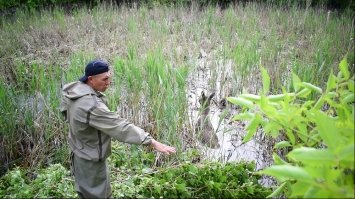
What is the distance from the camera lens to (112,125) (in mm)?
2068

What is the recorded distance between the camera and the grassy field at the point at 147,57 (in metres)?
3.38

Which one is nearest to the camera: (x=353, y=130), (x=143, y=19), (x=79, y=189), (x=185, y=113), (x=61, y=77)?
(x=353, y=130)

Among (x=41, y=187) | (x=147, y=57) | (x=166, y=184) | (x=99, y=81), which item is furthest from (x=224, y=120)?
(x=41, y=187)

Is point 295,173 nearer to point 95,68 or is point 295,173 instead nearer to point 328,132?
point 328,132

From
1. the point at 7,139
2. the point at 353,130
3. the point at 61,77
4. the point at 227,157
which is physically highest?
the point at 353,130

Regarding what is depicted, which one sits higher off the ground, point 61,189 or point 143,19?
point 143,19

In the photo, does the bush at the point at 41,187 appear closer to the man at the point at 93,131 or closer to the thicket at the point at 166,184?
the thicket at the point at 166,184

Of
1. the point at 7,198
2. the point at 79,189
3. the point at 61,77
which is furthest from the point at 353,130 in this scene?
the point at 61,77

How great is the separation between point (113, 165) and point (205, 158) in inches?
34.4

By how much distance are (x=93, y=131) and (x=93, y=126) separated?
97 millimetres

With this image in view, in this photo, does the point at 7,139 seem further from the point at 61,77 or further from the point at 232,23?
the point at 232,23

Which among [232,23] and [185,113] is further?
[232,23]

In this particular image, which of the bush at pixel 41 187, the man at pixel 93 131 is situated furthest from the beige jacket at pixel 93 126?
the bush at pixel 41 187

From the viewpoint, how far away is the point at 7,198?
2.38 meters
